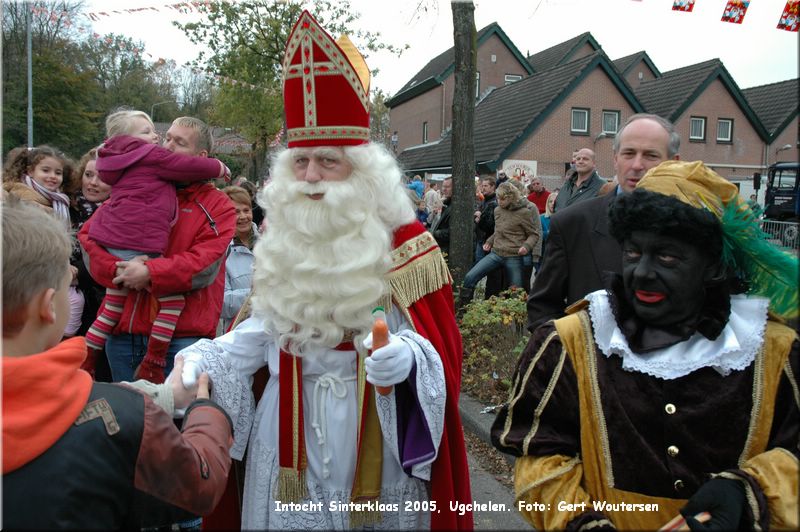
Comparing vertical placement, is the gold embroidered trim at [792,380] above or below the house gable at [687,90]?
below

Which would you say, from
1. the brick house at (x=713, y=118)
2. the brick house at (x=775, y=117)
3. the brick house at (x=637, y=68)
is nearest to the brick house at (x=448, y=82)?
the brick house at (x=637, y=68)

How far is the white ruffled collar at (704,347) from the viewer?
5.98 feet

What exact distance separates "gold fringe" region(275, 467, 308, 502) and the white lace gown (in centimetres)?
2

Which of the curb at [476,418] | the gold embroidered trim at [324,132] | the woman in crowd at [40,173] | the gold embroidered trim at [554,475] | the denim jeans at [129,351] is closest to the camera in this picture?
the gold embroidered trim at [554,475]

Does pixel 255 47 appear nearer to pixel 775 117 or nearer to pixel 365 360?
pixel 365 360

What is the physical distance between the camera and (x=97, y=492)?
1.45 metres

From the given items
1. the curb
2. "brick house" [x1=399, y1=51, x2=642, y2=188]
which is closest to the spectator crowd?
the curb

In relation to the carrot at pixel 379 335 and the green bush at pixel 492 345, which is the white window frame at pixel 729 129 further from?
the carrot at pixel 379 335

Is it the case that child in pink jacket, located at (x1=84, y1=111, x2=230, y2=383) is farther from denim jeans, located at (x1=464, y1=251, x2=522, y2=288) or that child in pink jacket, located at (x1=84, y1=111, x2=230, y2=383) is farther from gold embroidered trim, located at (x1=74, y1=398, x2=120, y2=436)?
denim jeans, located at (x1=464, y1=251, x2=522, y2=288)

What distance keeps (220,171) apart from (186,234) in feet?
1.34

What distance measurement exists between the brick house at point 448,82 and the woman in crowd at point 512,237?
2364 centimetres

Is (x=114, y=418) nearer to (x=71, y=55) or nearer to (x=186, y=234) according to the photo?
(x=186, y=234)

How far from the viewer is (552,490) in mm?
1886

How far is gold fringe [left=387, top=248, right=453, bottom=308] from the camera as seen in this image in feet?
7.91
